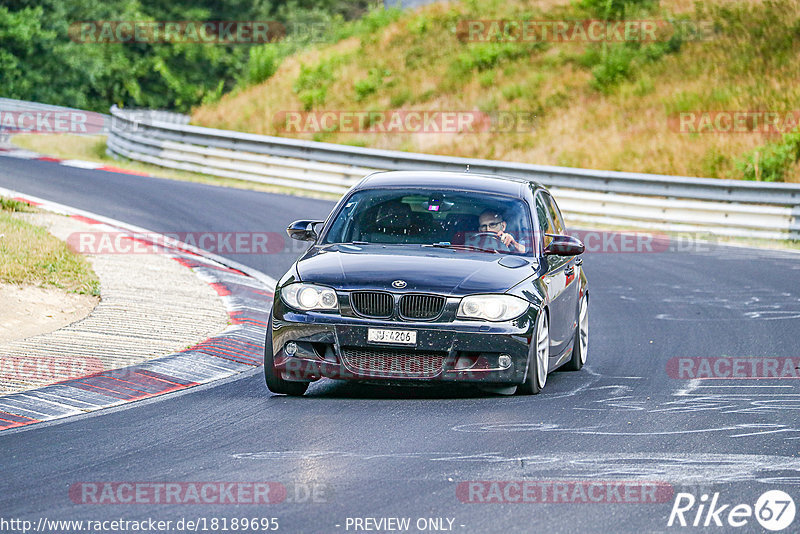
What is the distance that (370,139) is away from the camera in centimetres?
3325

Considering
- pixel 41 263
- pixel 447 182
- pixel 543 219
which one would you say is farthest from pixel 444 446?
pixel 41 263

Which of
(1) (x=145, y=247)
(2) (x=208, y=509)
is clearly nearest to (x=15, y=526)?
(2) (x=208, y=509)

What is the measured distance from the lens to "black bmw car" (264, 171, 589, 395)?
28.8 feet

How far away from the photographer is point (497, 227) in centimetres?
1009

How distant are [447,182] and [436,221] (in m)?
0.53

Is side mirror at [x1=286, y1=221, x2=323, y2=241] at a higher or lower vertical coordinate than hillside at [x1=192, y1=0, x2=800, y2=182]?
lower

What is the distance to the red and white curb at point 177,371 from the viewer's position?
8.62 metres

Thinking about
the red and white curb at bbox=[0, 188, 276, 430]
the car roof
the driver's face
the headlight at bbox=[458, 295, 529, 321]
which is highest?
the car roof

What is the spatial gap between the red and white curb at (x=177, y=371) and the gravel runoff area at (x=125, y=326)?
0.15 meters

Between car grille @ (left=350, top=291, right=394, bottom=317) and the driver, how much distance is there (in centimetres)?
151

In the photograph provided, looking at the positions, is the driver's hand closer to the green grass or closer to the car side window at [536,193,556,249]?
the car side window at [536,193,556,249]

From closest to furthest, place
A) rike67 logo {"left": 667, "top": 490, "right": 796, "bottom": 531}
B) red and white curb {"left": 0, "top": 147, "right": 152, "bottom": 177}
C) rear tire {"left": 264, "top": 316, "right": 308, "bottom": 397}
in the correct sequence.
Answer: rike67 logo {"left": 667, "top": 490, "right": 796, "bottom": 531} → rear tire {"left": 264, "top": 316, "right": 308, "bottom": 397} → red and white curb {"left": 0, "top": 147, "right": 152, "bottom": 177}

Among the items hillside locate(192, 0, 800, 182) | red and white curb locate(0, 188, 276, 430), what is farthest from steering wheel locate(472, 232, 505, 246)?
hillside locate(192, 0, 800, 182)

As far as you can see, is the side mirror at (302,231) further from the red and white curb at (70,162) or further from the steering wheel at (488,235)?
the red and white curb at (70,162)
